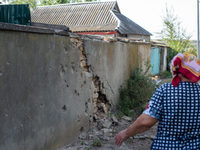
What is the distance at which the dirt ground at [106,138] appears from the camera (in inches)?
181

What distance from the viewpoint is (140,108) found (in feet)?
21.5

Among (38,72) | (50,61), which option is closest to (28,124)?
(38,72)

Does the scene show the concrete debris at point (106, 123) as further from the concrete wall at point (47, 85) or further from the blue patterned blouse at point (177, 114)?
the blue patterned blouse at point (177, 114)

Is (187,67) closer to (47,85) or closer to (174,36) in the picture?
(47,85)

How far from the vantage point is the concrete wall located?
10.7 feet

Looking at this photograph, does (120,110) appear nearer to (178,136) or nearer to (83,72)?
(83,72)

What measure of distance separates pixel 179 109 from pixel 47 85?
2.27 meters

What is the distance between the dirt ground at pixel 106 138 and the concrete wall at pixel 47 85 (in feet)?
0.60

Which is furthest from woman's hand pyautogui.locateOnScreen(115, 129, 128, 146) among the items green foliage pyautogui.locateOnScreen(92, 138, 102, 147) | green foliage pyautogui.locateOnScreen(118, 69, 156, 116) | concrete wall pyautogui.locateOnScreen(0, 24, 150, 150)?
green foliage pyautogui.locateOnScreen(118, 69, 156, 116)

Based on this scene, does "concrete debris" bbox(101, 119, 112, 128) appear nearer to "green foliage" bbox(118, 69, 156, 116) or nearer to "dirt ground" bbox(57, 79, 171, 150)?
"dirt ground" bbox(57, 79, 171, 150)

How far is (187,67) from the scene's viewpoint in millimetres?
2172

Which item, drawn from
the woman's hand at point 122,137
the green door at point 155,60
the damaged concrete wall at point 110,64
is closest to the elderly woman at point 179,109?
the woman's hand at point 122,137

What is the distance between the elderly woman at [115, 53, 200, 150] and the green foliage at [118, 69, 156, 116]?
415 cm

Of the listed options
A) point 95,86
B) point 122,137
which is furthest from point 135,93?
point 122,137
